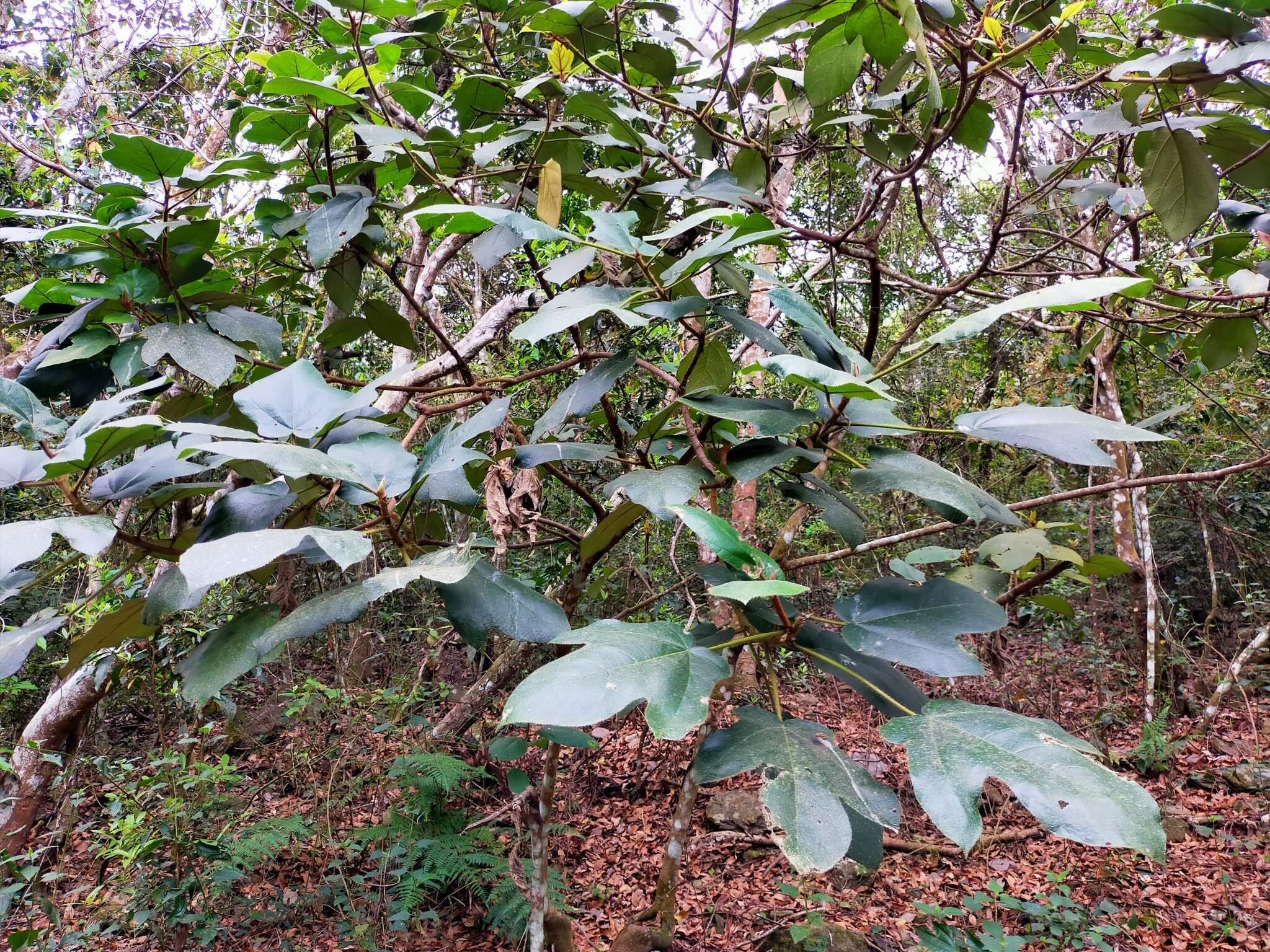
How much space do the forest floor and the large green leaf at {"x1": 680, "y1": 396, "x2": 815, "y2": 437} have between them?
2.59 metres

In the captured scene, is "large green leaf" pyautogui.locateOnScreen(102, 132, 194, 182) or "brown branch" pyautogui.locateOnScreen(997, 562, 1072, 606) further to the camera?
"brown branch" pyautogui.locateOnScreen(997, 562, 1072, 606)

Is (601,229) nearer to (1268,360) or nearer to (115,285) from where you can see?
(115,285)

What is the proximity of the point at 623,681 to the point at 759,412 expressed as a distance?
31cm

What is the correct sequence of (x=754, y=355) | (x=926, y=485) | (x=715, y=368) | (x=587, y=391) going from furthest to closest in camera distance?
(x=754, y=355)
(x=715, y=368)
(x=587, y=391)
(x=926, y=485)

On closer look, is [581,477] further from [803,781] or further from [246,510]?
[803,781]

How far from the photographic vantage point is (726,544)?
1.75 feet

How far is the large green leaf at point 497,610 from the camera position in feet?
2.02

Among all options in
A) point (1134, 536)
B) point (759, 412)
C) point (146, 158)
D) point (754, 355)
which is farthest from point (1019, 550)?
point (1134, 536)

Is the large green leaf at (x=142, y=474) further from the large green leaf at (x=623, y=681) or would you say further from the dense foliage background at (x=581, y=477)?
the large green leaf at (x=623, y=681)

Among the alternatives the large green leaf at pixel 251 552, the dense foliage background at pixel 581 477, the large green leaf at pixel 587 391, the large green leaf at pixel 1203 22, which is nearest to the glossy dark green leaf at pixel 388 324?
the dense foliage background at pixel 581 477

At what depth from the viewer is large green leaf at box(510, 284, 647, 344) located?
590 mm

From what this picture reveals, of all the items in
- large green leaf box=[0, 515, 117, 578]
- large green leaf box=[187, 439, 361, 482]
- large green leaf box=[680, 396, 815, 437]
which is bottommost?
large green leaf box=[0, 515, 117, 578]

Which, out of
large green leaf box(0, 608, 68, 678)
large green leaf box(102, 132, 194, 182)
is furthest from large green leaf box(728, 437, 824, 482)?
large green leaf box(102, 132, 194, 182)

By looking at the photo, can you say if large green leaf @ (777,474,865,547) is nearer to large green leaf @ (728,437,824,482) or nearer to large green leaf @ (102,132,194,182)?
large green leaf @ (728,437,824,482)
